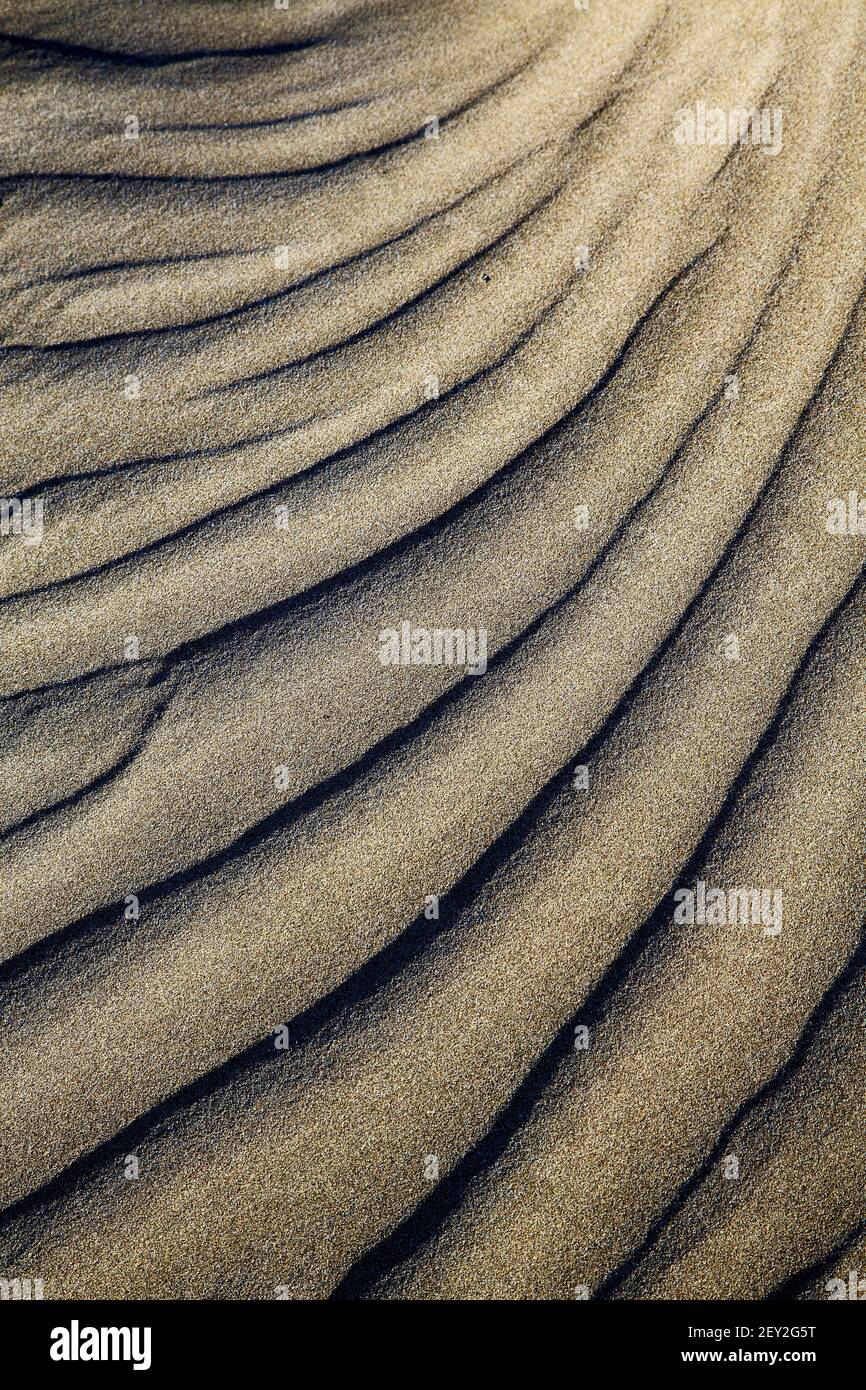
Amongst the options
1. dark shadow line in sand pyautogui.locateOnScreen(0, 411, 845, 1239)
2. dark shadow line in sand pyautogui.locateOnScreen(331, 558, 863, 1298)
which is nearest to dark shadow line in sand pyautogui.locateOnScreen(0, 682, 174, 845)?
dark shadow line in sand pyautogui.locateOnScreen(0, 411, 845, 1239)

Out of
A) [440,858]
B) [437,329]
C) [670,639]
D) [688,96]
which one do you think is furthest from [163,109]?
[440,858]

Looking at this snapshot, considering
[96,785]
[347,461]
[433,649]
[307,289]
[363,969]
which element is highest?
[307,289]

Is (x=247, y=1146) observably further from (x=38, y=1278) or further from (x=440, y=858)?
(x=440, y=858)

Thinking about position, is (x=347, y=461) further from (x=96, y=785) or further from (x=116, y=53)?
(x=116, y=53)

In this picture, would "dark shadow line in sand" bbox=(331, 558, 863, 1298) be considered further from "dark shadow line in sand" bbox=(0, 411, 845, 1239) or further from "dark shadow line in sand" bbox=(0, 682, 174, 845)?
"dark shadow line in sand" bbox=(0, 682, 174, 845)

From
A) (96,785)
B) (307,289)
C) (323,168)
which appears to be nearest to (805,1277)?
(96,785)

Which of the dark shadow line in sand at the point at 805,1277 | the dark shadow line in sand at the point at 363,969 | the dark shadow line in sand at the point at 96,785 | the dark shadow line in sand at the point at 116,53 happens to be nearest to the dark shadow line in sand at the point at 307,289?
the dark shadow line in sand at the point at 116,53

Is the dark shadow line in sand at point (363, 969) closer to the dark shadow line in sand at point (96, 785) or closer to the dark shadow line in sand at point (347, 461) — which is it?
the dark shadow line in sand at point (96, 785)

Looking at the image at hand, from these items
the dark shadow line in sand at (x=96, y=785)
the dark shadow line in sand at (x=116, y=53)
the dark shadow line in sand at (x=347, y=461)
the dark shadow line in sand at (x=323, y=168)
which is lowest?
the dark shadow line in sand at (x=96, y=785)

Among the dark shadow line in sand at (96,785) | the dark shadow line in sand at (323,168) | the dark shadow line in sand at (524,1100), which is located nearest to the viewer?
the dark shadow line in sand at (524,1100)
